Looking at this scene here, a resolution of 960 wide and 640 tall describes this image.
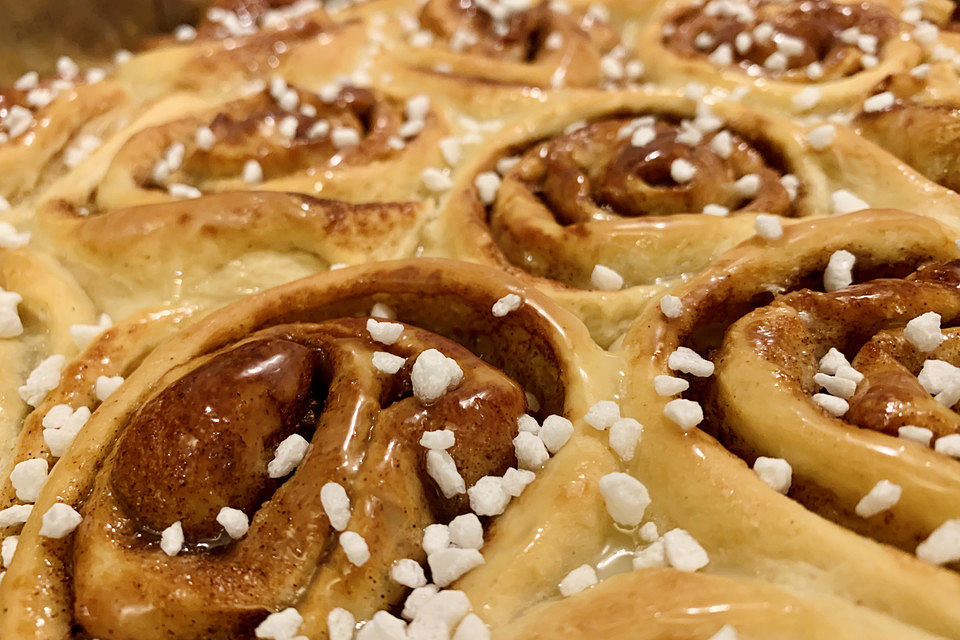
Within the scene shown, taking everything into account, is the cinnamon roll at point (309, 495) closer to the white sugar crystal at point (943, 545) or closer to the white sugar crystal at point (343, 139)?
the white sugar crystal at point (943, 545)

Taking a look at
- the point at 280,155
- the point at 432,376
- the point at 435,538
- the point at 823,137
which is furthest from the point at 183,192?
the point at 823,137

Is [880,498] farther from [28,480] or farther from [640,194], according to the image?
[28,480]

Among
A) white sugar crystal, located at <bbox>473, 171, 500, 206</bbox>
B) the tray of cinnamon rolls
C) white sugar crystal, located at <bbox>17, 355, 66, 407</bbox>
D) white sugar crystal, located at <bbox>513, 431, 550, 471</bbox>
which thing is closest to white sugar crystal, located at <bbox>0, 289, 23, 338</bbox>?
the tray of cinnamon rolls

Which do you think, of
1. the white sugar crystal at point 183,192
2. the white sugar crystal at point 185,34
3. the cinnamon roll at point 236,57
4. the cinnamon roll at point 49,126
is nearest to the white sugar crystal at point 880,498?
the white sugar crystal at point 183,192

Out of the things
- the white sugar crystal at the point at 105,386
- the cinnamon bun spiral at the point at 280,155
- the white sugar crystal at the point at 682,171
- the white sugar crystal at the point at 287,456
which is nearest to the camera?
the white sugar crystal at the point at 287,456

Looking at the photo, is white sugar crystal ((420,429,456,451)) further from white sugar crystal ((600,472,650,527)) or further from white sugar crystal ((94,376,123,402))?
white sugar crystal ((94,376,123,402))

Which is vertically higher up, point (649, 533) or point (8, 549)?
point (649, 533)
